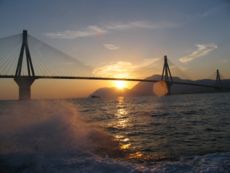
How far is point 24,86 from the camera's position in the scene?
152ft

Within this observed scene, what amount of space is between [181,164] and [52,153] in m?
3.81

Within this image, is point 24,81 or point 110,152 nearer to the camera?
point 110,152

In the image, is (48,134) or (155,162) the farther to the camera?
(48,134)

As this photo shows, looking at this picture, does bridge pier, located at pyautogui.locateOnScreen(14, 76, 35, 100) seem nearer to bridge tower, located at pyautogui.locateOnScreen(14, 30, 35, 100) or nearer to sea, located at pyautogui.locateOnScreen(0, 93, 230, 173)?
bridge tower, located at pyautogui.locateOnScreen(14, 30, 35, 100)

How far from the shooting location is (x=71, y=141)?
10.1 m

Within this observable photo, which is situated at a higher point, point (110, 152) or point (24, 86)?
point (24, 86)

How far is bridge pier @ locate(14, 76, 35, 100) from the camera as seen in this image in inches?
1805

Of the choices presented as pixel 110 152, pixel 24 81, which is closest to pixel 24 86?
pixel 24 81

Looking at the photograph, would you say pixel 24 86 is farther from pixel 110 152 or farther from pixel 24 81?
pixel 110 152

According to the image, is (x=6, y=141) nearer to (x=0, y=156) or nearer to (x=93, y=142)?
(x=0, y=156)

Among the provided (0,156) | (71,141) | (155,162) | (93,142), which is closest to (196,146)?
(155,162)

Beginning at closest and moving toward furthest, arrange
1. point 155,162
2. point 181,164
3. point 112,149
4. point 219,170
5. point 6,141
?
point 219,170
point 181,164
point 155,162
point 112,149
point 6,141

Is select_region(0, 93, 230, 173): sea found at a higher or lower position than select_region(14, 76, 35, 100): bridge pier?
lower

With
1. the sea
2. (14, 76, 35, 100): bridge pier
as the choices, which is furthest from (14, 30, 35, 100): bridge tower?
the sea
